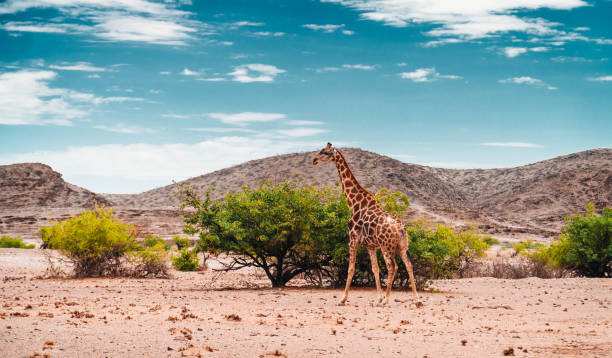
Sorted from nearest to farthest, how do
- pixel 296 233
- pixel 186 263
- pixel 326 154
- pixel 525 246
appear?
1. pixel 326 154
2. pixel 296 233
3. pixel 186 263
4. pixel 525 246

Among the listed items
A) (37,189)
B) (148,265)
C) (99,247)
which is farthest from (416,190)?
(99,247)

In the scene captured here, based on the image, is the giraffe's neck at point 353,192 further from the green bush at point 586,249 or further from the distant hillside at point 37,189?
the distant hillside at point 37,189

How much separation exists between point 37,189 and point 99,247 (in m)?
45.0

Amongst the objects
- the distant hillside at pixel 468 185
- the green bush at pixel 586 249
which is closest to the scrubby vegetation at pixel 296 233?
the green bush at pixel 586 249

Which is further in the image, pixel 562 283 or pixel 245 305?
pixel 562 283

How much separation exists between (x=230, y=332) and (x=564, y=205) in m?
62.9

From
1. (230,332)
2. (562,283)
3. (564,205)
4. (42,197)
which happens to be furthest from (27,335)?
(564,205)

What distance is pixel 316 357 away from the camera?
8086 mm

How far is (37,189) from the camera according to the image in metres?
60.2

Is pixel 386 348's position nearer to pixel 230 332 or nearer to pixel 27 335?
pixel 230 332

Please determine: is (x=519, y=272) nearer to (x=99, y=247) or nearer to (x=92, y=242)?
(x=99, y=247)

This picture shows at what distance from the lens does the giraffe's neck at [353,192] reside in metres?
14.6

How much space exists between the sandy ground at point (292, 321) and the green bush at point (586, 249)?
123 inches

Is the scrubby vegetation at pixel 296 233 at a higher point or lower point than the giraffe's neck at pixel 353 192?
lower
